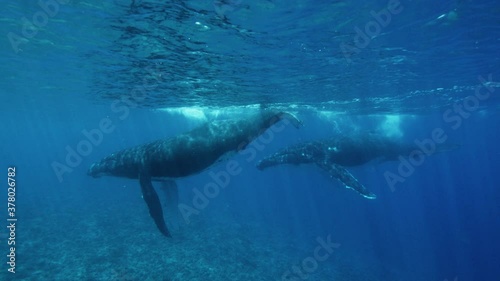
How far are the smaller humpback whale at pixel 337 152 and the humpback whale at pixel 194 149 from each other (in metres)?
7.02

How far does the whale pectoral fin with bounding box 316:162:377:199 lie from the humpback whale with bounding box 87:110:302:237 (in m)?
5.47

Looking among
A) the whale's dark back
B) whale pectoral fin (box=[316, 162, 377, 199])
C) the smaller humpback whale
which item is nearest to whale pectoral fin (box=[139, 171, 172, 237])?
the whale's dark back

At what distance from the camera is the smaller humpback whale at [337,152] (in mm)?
17812

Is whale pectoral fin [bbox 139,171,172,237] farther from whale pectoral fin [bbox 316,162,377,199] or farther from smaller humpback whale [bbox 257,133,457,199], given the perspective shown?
smaller humpback whale [bbox 257,133,457,199]

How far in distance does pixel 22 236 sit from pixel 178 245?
907 cm

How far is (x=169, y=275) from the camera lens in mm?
14156

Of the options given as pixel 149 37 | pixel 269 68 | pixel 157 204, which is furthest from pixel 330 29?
pixel 157 204

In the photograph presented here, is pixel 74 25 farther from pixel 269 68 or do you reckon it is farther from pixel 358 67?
pixel 358 67

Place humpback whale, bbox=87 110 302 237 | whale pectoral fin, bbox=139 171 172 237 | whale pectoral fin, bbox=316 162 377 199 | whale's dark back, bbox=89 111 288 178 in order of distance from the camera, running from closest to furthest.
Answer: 1. whale pectoral fin, bbox=139 171 172 237
2. humpback whale, bbox=87 110 302 237
3. whale's dark back, bbox=89 111 288 178
4. whale pectoral fin, bbox=316 162 377 199

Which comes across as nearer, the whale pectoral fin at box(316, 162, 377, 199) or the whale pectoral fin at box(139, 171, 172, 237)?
the whale pectoral fin at box(139, 171, 172, 237)

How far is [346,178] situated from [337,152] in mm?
3905

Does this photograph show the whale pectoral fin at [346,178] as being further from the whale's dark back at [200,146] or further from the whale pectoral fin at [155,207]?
the whale pectoral fin at [155,207]

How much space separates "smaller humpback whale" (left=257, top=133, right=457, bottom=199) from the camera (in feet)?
58.4

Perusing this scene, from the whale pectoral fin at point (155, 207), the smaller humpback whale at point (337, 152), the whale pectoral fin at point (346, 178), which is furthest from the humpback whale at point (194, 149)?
the smaller humpback whale at point (337, 152)
